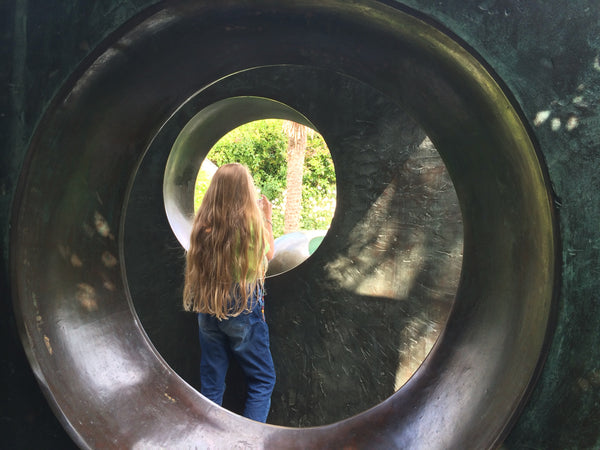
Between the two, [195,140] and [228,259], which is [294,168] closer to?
[195,140]

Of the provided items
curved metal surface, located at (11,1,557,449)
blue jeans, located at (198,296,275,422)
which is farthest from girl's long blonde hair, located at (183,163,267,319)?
curved metal surface, located at (11,1,557,449)

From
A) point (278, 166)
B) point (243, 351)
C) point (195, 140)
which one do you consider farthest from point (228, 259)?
point (278, 166)

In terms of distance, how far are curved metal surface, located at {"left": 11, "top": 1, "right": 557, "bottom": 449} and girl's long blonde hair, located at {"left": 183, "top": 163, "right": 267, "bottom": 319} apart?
1.00 meters

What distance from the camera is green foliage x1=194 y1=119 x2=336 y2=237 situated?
1722 cm

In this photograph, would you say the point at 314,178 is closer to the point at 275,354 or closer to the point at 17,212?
the point at 275,354

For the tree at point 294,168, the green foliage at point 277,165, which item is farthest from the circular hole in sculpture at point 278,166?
the tree at point 294,168

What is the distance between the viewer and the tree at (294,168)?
12789 millimetres

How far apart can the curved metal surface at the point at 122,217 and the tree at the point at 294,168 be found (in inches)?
423

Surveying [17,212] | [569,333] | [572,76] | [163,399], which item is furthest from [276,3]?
[163,399]

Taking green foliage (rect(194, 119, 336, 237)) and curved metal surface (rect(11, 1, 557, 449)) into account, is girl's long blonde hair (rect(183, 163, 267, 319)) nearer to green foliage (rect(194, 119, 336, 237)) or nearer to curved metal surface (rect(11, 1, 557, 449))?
curved metal surface (rect(11, 1, 557, 449))

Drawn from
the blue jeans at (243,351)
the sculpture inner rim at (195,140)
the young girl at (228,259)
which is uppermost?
the sculpture inner rim at (195,140)

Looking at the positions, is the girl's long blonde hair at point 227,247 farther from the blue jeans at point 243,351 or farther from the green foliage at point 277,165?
the green foliage at point 277,165

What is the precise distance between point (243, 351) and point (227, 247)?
81 cm

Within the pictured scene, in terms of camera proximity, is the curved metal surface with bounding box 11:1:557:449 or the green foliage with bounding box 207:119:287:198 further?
the green foliage with bounding box 207:119:287:198
